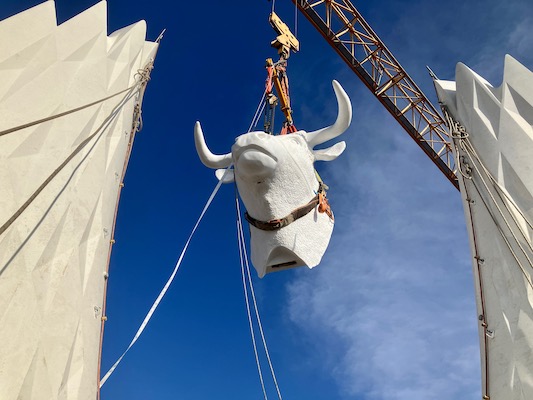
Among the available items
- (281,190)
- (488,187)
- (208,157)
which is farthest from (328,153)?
(488,187)

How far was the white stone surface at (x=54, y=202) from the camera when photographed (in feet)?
19.9

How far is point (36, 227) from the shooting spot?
21.2ft

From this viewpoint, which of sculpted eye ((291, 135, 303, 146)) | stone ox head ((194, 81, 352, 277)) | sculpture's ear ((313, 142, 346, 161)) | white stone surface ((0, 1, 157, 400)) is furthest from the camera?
sculpture's ear ((313, 142, 346, 161))

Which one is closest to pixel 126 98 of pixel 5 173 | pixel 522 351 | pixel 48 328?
pixel 5 173

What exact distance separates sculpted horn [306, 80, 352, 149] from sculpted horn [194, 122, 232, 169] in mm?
1128

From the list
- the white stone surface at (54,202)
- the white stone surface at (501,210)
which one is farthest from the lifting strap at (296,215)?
the white stone surface at (501,210)

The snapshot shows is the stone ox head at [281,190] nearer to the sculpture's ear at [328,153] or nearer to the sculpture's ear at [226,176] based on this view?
the sculpture's ear at [226,176]

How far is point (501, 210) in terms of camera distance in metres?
8.02

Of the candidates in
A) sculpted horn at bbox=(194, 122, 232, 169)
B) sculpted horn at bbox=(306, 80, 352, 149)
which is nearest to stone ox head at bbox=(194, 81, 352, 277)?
sculpted horn at bbox=(306, 80, 352, 149)

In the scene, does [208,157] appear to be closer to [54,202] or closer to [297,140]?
[297,140]

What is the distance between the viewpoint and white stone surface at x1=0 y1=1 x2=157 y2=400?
6.08 metres

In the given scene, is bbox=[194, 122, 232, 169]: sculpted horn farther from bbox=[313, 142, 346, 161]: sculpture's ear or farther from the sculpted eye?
bbox=[313, 142, 346, 161]: sculpture's ear

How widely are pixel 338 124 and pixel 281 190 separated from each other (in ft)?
4.16

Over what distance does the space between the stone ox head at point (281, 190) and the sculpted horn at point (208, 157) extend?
0.15 metres
